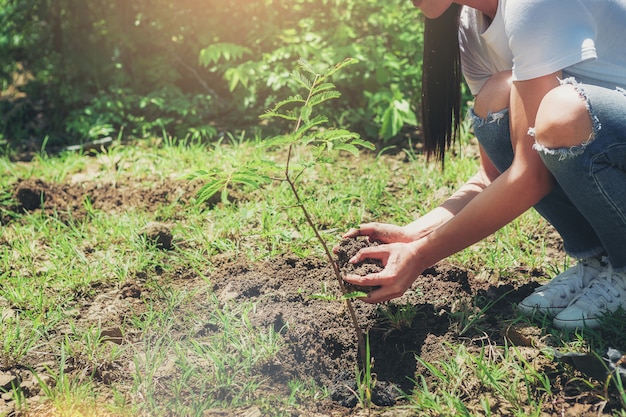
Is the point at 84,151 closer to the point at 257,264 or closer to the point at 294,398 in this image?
the point at 257,264

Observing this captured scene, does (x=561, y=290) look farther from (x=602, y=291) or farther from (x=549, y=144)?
(x=549, y=144)

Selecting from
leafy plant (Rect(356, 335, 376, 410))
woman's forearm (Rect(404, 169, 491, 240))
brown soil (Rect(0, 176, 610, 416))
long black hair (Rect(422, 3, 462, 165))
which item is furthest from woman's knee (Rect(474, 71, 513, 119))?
leafy plant (Rect(356, 335, 376, 410))

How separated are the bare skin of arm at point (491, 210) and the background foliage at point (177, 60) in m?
2.12

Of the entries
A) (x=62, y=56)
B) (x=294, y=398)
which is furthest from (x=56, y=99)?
(x=294, y=398)

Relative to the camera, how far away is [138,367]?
6.79ft

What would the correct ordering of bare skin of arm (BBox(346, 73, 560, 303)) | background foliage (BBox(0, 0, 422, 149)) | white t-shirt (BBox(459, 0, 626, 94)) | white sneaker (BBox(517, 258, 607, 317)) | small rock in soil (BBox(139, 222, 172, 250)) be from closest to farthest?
white t-shirt (BBox(459, 0, 626, 94)) → bare skin of arm (BBox(346, 73, 560, 303)) → white sneaker (BBox(517, 258, 607, 317)) → small rock in soil (BBox(139, 222, 172, 250)) → background foliage (BBox(0, 0, 422, 149))

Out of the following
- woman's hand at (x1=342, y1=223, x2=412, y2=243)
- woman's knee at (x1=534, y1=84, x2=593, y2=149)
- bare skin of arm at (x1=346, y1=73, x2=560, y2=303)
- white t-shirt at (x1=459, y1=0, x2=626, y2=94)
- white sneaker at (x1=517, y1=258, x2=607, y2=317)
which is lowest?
white sneaker at (x1=517, y1=258, x2=607, y2=317)

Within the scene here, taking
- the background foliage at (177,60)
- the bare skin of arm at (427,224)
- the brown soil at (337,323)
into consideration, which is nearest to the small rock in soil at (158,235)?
the brown soil at (337,323)

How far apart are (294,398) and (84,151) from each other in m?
2.76

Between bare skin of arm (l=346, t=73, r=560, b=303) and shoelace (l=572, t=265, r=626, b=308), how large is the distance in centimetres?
41

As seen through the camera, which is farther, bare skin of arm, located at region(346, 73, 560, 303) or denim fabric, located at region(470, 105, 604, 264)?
denim fabric, located at region(470, 105, 604, 264)

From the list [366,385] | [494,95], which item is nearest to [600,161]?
[494,95]

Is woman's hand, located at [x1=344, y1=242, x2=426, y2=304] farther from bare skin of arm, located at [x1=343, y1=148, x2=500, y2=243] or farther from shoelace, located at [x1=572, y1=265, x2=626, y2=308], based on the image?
shoelace, located at [x1=572, y1=265, x2=626, y2=308]

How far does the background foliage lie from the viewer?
4262mm
